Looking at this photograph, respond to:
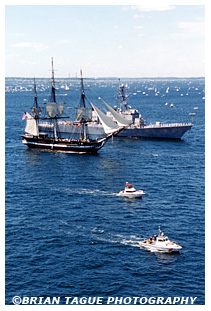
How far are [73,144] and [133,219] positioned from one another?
64.9 metres

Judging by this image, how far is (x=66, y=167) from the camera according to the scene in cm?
11319

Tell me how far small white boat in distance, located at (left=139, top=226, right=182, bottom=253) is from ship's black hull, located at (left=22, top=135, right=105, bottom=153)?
7119 cm

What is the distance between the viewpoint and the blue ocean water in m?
53.8

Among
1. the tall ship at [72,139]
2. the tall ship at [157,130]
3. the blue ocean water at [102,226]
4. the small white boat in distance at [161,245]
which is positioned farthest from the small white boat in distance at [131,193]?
the tall ship at [157,130]

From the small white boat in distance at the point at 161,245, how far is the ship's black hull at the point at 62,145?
71186mm

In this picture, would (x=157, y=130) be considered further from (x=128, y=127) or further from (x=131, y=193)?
(x=131, y=193)

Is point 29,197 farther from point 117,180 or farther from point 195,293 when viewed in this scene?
point 195,293

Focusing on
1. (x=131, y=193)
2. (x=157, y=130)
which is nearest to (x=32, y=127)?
(x=157, y=130)

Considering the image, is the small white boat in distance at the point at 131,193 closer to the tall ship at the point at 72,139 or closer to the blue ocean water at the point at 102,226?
the blue ocean water at the point at 102,226

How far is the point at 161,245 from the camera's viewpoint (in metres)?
61.3

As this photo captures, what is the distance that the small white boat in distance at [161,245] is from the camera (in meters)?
61.2

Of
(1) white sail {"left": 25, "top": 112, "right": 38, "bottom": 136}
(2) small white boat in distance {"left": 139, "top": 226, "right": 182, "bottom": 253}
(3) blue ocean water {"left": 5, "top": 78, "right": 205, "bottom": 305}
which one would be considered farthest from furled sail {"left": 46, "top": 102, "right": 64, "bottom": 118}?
(2) small white boat in distance {"left": 139, "top": 226, "right": 182, "bottom": 253}

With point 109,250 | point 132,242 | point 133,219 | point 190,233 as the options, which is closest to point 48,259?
point 109,250

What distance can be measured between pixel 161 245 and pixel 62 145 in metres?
79.8
